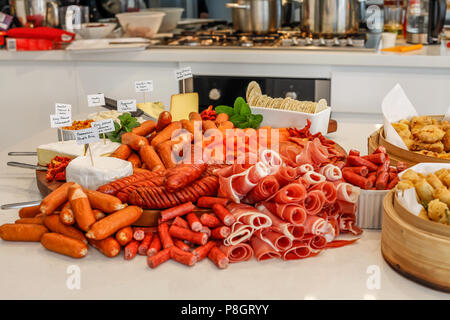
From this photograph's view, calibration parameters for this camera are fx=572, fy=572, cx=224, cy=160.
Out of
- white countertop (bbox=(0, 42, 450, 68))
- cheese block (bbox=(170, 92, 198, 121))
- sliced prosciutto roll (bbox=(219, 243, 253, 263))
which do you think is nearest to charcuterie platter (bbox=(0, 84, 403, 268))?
sliced prosciutto roll (bbox=(219, 243, 253, 263))

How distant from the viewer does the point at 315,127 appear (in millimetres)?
1750

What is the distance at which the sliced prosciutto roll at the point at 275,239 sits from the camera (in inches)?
44.9

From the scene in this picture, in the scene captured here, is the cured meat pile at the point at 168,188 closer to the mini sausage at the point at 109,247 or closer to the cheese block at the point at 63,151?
the mini sausage at the point at 109,247

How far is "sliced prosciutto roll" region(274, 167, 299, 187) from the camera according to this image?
1175 millimetres

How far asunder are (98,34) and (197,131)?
1.94m

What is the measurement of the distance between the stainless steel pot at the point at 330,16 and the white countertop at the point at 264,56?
1.07ft

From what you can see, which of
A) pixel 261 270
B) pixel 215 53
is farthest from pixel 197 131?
pixel 215 53

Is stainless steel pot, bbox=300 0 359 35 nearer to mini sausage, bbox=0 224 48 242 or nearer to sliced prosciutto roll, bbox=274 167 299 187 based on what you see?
sliced prosciutto roll, bbox=274 167 299 187

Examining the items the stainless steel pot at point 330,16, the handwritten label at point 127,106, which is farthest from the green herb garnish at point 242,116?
the stainless steel pot at point 330,16

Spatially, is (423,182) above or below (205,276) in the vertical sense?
above

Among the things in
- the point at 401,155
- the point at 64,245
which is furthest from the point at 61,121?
the point at 401,155

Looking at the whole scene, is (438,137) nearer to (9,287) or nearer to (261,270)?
(261,270)

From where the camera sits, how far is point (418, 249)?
1011 mm

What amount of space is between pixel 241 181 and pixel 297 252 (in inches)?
7.2
